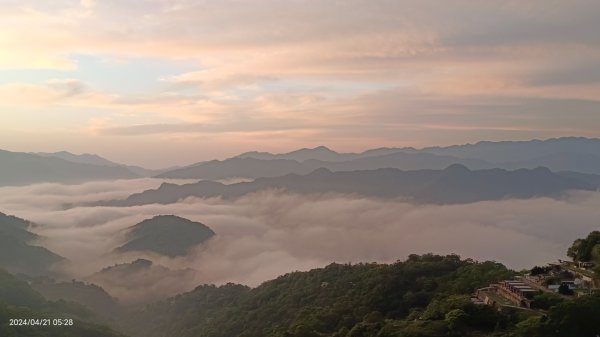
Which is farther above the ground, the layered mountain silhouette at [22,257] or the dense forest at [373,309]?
the dense forest at [373,309]

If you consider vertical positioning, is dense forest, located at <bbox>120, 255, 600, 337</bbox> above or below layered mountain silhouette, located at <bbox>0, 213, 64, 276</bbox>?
above

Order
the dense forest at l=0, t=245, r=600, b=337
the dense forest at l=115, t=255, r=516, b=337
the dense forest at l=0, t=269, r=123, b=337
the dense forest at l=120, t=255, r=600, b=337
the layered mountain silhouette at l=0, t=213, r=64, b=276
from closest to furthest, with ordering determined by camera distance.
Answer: the dense forest at l=120, t=255, r=600, b=337
the dense forest at l=0, t=245, r=600, b=337
the dense forest at l=115, t=255, r=516, b=337
the dense forest at l=0, t=269, r=123, b=337
the layered mountain silhouette at l=0, t=213, r=64, b=276

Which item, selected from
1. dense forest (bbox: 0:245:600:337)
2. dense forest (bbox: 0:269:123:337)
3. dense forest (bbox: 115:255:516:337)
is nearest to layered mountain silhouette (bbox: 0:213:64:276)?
dense forest (bbox: 0:245:600:337)

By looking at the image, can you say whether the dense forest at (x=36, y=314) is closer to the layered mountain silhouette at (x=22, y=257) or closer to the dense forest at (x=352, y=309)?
the dense forest at (x=352, y=309)

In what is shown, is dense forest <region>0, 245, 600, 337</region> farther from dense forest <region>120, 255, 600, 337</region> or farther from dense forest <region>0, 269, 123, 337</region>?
dense forest <region>0, 269, 123, 337</region>

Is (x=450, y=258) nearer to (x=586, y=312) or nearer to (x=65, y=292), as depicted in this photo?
(x=586, y=312)

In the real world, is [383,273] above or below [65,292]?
above

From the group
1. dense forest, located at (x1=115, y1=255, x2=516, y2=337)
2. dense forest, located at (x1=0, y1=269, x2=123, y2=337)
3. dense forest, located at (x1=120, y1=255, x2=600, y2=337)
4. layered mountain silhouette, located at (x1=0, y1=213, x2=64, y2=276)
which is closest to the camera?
dense forest, located at (x1=120, y1=255, x2=600, y2=337)

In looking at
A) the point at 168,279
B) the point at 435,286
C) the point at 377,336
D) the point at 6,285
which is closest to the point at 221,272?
the point at 168,279

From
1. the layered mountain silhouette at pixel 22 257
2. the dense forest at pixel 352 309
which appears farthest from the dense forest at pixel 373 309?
the layered mountain silhouette at pixel 22 257

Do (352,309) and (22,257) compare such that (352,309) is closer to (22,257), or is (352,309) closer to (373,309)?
(373,309)

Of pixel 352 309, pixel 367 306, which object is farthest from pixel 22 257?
pixel 367 306
